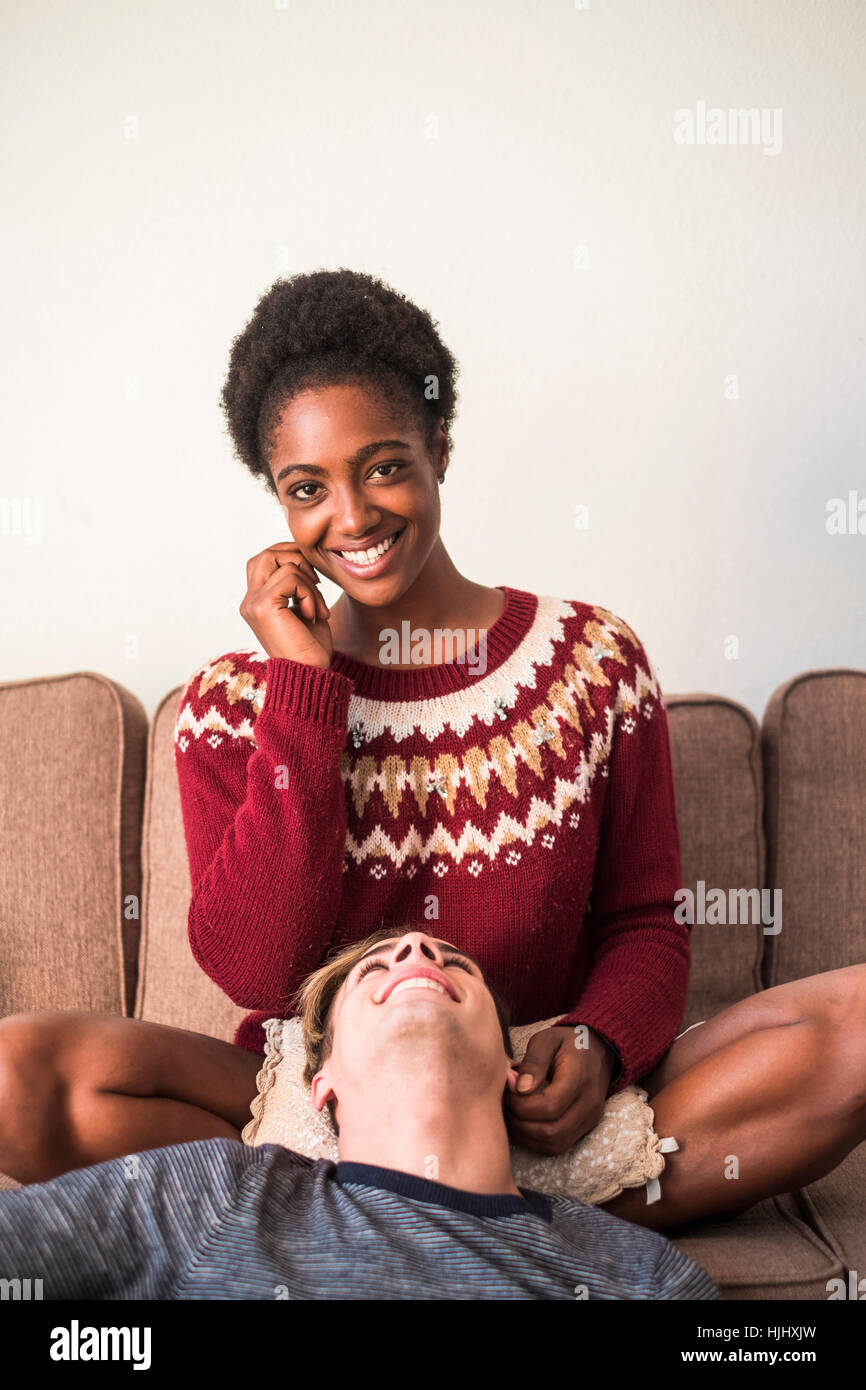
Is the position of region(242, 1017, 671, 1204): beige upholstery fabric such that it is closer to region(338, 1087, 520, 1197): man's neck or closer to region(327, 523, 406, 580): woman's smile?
region(338, 1087, 520, 1197): man's neck

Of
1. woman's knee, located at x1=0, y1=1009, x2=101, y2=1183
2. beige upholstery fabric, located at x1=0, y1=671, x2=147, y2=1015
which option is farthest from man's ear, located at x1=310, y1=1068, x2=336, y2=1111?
beige upholstery fabric, located at x1=0, y1=671, x2=147, y2=1015

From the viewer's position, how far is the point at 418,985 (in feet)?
3.96

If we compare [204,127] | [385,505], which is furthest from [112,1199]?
[204,127]

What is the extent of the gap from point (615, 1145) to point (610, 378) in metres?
1.33

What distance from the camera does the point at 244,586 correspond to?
2.13 meters

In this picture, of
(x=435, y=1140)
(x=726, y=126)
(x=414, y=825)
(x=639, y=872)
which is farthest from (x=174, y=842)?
(x=726, y=126)

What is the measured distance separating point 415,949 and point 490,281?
1.31m

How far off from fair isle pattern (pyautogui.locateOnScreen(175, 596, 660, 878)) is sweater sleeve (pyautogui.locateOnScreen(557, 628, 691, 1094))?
0.06 ft

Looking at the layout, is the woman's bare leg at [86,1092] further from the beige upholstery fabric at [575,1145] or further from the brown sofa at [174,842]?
the brown sofa at [174,842]

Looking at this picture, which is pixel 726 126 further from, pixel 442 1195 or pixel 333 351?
pixel 442 1195

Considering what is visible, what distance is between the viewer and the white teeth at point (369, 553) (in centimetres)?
146

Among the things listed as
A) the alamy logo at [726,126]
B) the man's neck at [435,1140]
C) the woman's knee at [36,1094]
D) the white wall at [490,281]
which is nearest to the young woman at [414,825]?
the woman's knee at [36,1094]

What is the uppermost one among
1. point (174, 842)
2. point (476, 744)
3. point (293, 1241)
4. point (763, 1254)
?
point (476, 744)
